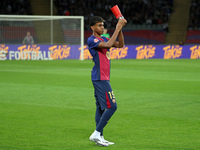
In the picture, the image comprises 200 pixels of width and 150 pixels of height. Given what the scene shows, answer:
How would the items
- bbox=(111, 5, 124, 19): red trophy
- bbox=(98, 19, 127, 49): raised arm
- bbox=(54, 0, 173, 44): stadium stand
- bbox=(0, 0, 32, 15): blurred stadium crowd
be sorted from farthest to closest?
1. bbox=(0, 0, 32, 15): blurred stadium crowd
2. bbox=(54, 0, 173, 44): stadium stand
3. bbox=(111, 5, 124, 19): red trophy
4. bbox=(98, 19, 127, 49): raised arm

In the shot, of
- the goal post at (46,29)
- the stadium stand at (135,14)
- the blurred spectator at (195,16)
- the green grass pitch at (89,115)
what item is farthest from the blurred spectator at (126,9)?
the green grass pitch at (89,115)

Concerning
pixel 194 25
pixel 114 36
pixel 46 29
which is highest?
pixel 114 36

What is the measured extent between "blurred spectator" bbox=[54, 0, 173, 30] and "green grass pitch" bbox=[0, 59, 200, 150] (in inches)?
999

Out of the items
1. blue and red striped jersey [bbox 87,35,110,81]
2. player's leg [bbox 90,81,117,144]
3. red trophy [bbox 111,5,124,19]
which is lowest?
player's leg [bbox 90,81,117,144]

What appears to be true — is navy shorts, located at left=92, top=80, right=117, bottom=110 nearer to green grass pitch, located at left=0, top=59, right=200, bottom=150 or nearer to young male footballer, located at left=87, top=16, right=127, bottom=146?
young male footballer, located at left=87, top=16, right=127, bottom=146

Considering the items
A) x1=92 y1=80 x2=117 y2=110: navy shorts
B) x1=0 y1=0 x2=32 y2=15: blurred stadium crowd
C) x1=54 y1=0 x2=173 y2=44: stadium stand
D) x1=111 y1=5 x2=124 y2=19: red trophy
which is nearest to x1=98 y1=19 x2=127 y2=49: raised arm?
x1=111 y1=5 x2=124 y2=19: red trophy

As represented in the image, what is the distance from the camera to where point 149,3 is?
46594 mm

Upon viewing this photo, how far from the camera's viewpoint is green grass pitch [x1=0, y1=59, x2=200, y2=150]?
6999 mm

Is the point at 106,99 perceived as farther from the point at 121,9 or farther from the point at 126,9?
the point at 126,9

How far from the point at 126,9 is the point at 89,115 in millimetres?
35614

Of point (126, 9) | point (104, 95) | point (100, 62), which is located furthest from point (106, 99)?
point (126, 9)

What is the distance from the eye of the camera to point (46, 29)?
104ft

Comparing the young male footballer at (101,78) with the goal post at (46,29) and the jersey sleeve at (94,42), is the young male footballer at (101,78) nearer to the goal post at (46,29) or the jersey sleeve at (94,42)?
the jersey sleeve at (94,42)

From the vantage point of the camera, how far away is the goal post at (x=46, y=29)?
3031 centimetres
